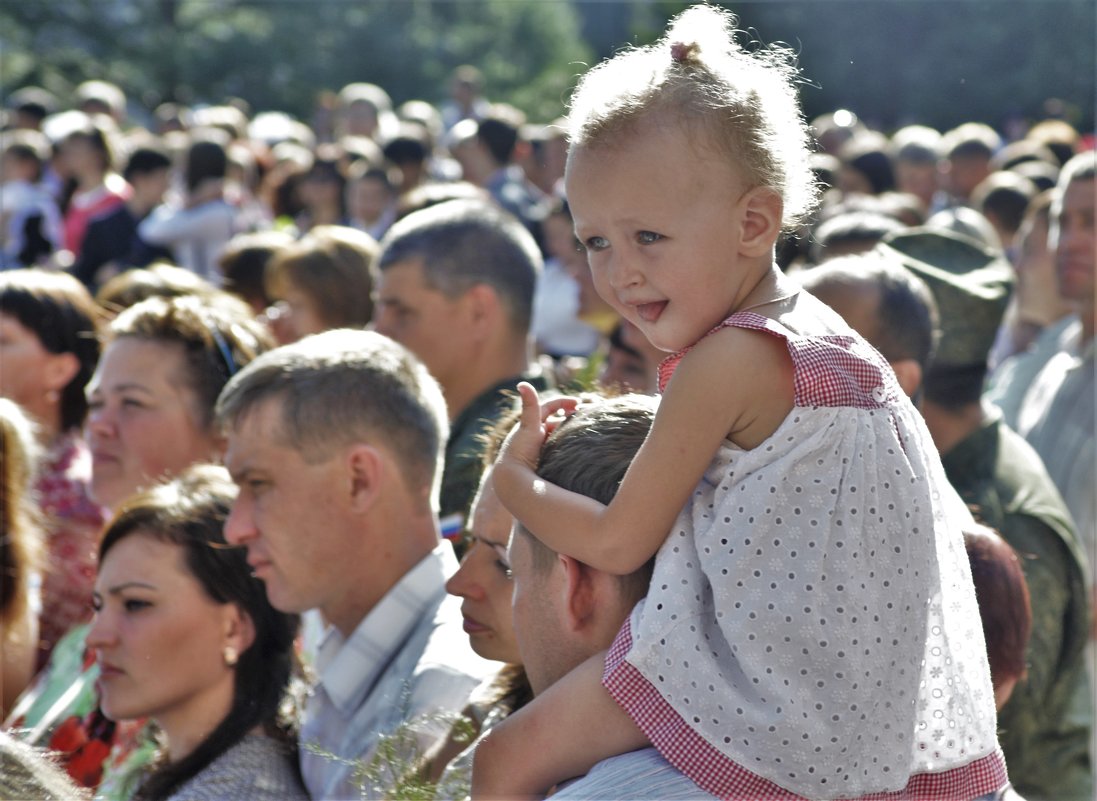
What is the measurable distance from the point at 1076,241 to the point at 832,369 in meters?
3.85

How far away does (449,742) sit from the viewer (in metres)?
2.59

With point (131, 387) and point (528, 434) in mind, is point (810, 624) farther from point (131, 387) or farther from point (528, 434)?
point (131, 387)

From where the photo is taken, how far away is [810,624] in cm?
186

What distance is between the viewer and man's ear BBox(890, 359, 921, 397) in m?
3.54

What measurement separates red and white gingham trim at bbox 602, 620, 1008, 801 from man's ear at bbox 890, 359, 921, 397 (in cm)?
164

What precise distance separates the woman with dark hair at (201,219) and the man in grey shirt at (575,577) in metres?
7.81

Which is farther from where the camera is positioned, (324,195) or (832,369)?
(324,195)

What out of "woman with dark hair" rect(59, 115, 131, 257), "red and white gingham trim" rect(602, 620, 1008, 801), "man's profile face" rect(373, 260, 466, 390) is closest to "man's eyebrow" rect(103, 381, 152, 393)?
"man's profile face" rect(373, 260, 466, 390)

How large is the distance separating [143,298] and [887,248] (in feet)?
9.15

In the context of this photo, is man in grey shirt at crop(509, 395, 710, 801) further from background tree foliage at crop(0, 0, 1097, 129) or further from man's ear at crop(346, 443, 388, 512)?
background tree foliage at crop(0, 0, 1097, 129)

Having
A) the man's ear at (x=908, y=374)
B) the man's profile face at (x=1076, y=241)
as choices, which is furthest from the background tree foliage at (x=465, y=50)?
the man's ear at (x=908, y=374)

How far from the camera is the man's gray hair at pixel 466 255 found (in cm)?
493

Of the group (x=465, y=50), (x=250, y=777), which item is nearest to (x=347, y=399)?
(x=250, y=777)

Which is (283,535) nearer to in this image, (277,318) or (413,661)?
(413,661)
